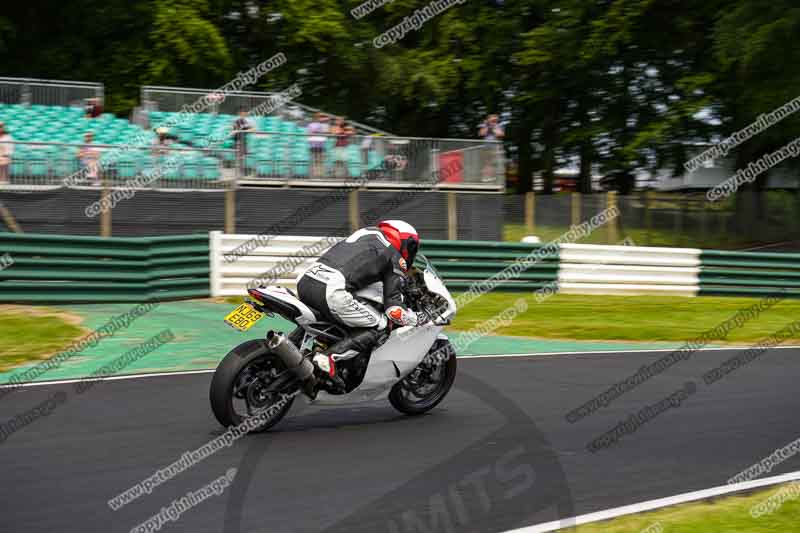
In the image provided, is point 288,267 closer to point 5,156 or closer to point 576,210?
point 5,156

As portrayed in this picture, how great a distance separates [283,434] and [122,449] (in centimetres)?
124

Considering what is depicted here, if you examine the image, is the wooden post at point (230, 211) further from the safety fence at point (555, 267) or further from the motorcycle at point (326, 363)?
the motorcycle at point (326, 363)

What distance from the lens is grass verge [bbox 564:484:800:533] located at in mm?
6043

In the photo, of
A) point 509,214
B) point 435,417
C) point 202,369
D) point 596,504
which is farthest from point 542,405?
point 509,214

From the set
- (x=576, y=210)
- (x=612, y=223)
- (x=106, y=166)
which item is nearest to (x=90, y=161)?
(x=106, y=166)

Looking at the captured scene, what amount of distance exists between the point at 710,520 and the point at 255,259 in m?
11.8

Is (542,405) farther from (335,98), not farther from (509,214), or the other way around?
(335,98)

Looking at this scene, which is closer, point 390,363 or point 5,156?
point 390,363

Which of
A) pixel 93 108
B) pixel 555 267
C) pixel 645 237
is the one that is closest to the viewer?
pixel 555 267

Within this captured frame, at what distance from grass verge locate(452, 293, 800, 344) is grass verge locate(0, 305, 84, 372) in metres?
5.34

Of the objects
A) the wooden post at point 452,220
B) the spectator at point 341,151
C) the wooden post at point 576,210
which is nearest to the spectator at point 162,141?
the spectator at point 341,151

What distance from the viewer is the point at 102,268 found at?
1566 centimetres

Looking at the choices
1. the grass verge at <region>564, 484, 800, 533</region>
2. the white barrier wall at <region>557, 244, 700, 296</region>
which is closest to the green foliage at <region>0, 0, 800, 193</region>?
the white barrier wall at <region>557, 244, 700, 296</region>

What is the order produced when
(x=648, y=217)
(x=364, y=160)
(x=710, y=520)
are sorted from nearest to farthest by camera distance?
1. (x=710, y=520)
2. (x=364, y=160)
3. (x=648, y=217)
